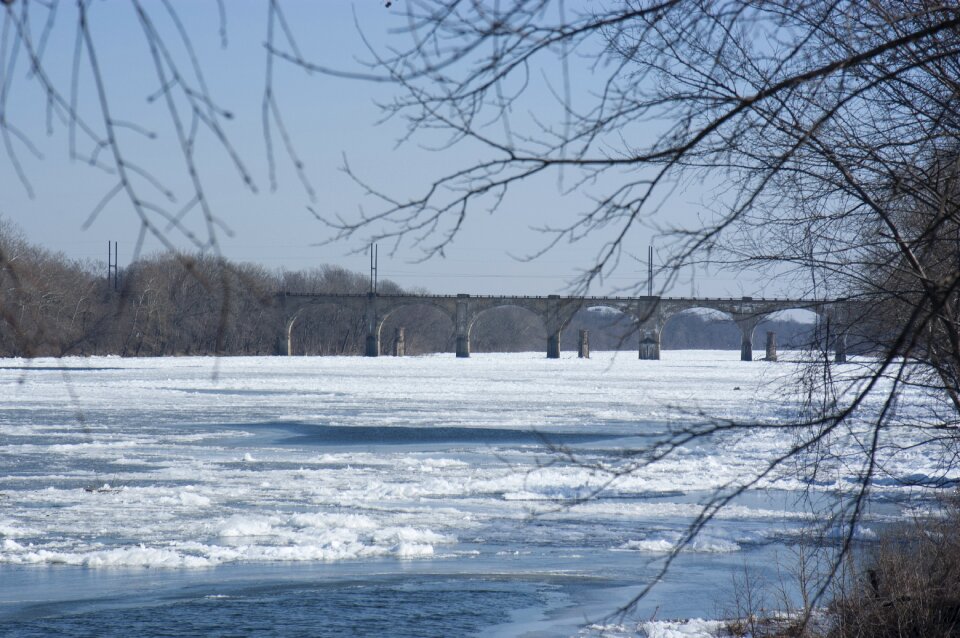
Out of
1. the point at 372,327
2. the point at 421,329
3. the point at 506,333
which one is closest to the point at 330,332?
the point at 372,327

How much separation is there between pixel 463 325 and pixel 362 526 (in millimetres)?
88745

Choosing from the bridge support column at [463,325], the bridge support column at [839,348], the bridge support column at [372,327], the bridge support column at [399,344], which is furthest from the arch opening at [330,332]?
the bridge support column at [839,348]

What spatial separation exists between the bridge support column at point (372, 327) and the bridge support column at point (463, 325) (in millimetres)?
7608

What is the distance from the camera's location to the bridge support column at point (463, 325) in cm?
10212

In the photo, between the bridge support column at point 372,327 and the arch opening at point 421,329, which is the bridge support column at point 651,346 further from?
the arch opening at point 421,329

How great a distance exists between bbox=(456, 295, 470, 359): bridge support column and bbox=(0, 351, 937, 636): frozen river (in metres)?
73.2

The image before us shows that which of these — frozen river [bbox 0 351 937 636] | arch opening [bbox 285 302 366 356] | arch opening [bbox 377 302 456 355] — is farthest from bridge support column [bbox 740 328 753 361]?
frozen river [bbox 0 351 937 636]

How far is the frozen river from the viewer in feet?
34.4

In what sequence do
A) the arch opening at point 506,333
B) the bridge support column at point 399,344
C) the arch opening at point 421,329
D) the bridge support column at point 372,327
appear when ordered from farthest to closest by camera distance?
the arch opening at point 506,333
the arch opening at point 421,329
the bridge support column at point 399,344
the bridge support column at point 372,327

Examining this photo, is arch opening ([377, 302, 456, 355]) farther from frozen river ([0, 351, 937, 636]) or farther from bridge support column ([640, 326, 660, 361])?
frozen river ([0, 351, 937, 636])

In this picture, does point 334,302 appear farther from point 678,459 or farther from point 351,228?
point 351,228

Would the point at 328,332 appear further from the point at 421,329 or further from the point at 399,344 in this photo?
the point at 421,329

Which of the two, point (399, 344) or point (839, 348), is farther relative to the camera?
point (399, 344)

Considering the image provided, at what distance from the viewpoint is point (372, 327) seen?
4021 inches
